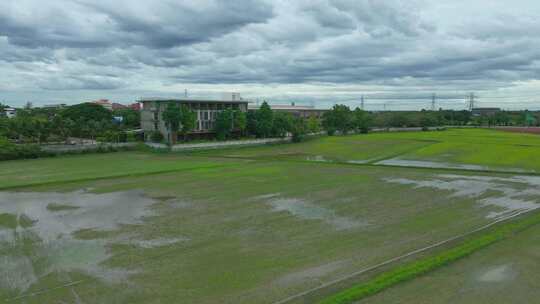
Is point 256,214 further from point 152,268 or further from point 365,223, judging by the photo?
point 152,268

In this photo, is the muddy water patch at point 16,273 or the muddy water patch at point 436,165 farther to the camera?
the muddy water patch at point 436,165

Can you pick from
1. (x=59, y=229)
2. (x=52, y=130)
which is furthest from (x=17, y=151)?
(x=59, y=229)

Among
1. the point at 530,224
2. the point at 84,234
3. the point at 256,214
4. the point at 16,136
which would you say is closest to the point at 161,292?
the point at 84,234

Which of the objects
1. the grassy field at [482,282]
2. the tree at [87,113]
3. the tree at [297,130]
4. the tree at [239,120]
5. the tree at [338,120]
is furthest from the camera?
the tree at [338,120]

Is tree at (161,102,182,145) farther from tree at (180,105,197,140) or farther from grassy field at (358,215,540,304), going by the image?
grassy field at (358,215,540,304)

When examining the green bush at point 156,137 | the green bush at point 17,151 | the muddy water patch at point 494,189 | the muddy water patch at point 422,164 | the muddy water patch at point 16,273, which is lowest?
the muddy water patch at point 16,273

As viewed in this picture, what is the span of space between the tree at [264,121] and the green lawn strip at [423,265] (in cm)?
5133

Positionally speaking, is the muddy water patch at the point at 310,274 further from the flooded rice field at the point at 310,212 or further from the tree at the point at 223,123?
the tree at the point at 223,123

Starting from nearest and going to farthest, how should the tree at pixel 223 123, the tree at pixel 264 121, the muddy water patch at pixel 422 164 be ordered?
the muddy water patch at pixel 422 164 < the tree at pixel 223 123 < the tree at pixel 264 121

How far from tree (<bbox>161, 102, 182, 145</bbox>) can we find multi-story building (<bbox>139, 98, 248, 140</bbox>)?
1655 mm

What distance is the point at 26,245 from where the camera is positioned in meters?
15.0

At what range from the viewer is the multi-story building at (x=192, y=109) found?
60.3m

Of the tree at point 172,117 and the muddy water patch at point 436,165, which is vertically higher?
the tree at point 172,117

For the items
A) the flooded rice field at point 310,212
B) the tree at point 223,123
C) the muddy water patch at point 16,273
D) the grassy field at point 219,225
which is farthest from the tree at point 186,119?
the muddy water patch at point 16,273
